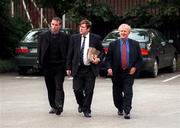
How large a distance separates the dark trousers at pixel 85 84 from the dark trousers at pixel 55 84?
11.1 inches

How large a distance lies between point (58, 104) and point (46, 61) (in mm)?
825

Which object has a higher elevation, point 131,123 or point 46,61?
point 46,61

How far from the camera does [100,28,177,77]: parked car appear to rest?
1797 centimetres

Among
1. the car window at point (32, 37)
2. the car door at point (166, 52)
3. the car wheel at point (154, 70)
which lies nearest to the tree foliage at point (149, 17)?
the car door at point (166, 52)

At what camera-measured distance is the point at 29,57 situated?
18953 mm

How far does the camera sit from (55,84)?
10.9 meters

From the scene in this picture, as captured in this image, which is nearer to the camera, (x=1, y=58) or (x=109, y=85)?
(x=109, y=85)

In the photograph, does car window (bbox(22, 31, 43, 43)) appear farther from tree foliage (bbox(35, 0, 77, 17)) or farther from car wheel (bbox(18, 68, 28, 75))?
tree foliage (bbox(35, 0, 77, 17))

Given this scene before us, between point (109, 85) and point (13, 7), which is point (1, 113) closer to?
point (109, 85)

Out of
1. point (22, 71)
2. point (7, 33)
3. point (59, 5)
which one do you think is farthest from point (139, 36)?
point (59, 5)

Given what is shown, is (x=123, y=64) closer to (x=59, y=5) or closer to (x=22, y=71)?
(x=22, y=71)

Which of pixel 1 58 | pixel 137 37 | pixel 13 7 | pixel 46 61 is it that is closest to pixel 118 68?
pixel 46 61

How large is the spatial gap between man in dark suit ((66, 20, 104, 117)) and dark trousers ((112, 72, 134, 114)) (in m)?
0.41

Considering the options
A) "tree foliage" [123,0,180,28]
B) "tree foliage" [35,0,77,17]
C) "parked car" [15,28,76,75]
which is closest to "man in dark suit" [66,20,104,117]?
"parked car" [15,28,76,75]
